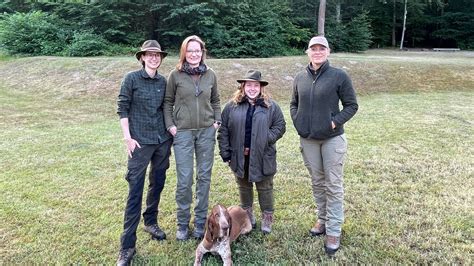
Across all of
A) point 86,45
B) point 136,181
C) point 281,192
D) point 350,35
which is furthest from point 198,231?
point 350,35

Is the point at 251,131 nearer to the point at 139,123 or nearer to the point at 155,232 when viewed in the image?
the point at 139,123

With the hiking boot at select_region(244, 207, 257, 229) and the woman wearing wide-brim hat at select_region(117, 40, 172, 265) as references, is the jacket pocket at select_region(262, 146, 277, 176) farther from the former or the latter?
the woman wearing wide-brim hat at select_region(117, 40, 172, 265)

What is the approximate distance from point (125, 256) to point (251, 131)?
4.97 feet

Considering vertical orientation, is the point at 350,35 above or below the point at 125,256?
above

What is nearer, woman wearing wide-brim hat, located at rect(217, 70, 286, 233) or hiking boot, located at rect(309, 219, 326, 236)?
woman wearing wide-brim hat, located at rect(217, 70, 286, 233)

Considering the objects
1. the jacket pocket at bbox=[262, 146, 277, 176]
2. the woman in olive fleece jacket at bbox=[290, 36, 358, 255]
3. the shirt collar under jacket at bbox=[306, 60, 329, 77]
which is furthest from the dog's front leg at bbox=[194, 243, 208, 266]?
the shirt collar under jacket at bbox=[306, 60, 329, 77]

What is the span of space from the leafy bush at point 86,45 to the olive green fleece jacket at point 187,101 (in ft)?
52.8

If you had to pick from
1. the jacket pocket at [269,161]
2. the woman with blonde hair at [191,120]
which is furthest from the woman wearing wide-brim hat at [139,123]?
the jacket pocket at [269,161]

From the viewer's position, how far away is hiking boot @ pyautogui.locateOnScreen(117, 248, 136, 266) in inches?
Answer: 120

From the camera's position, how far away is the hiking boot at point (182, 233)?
3475 mm

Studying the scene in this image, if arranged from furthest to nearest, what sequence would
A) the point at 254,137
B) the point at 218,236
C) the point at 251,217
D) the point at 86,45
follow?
1. the point at 86,45
2. the point at 251,217
3. the point at 254,137
4. the point at 218,236

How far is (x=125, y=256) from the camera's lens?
309 cm

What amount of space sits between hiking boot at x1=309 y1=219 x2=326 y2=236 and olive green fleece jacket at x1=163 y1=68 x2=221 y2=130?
4.76 feet

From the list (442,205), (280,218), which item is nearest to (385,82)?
(442,205)
